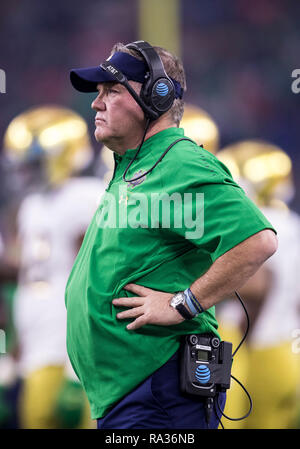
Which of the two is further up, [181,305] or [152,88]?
[152,88]

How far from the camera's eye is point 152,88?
287 centimetres

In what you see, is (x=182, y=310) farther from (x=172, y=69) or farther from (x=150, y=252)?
(x=172, y=69)

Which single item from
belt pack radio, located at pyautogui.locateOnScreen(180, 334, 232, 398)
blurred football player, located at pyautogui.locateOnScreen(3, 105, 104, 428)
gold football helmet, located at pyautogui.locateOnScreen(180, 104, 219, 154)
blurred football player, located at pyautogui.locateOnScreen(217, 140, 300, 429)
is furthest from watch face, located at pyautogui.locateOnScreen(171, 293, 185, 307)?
gold football helmet, located at pyautogui.locateOnScreen(180, 104, 219, 154)

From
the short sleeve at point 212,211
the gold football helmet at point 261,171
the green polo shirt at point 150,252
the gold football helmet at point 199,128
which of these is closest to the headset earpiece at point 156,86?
the green polo shirt at point 150,252

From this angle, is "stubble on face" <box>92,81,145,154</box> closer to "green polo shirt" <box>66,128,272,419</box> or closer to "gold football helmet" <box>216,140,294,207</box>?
"green polo shirt" <box>66,128,272,419</box>

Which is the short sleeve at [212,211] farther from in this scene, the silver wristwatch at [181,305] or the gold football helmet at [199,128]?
the gold football helmet at [199,128]

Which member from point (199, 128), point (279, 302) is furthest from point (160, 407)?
point (199, 128)

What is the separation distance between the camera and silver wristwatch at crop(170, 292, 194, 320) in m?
2.64

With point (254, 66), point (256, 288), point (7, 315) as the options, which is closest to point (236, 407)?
point (256, 288)

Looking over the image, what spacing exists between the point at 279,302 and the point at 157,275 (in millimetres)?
3242

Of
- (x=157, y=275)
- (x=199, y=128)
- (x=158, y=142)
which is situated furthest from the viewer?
(x=199, y=128)

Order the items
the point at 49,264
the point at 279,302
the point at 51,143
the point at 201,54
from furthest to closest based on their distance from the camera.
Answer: the point at 201,54, the point at 51,143, the point at 279,302, the point at 49,264

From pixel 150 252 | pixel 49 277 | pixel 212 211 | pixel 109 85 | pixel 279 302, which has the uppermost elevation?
pixel 109 85

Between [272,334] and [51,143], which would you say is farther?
[51,143]
